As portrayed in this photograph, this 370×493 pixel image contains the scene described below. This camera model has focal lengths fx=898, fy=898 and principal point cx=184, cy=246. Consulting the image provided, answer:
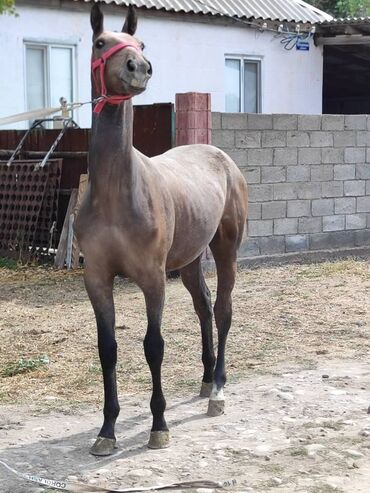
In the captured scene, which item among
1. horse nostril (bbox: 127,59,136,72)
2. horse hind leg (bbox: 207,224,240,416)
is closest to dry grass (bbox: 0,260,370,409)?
horse hind leg (bbox: 207,224,240,416)

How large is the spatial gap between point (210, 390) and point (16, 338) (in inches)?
97.6

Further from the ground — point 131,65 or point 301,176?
point 131,65

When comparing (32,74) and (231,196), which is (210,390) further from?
(32,74)

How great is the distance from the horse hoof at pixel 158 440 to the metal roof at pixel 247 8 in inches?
406

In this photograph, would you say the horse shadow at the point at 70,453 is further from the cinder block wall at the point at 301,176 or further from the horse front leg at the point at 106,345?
the cinder block wall at the point at 301,176

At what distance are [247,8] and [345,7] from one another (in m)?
13.6

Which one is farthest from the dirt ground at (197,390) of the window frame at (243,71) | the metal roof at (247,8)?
the window frame at (243,71)

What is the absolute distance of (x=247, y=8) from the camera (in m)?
16.5

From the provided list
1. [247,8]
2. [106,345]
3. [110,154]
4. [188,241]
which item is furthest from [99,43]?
[247,8]

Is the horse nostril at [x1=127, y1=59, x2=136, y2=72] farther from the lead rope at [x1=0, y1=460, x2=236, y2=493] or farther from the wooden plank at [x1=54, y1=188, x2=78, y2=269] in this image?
the wooden plank at [x1=54, y1=188, x2=78, y2=269]

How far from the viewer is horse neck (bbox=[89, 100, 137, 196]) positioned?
4.84 metres

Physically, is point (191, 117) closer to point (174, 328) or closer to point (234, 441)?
point (174, 328)

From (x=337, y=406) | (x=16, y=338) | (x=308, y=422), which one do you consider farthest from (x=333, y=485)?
(x=16, y=338)

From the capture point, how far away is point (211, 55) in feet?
52.5
